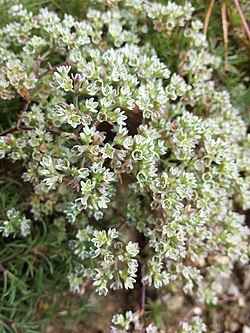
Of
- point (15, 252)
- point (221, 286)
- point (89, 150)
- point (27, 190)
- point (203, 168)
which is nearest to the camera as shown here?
point (89, 150)

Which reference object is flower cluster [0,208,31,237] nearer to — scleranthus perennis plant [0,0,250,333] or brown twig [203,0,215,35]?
scleranthus perennis plant [0,0,250,333]

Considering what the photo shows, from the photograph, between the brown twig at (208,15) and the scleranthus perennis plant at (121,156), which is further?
the brown twig at (208,15)

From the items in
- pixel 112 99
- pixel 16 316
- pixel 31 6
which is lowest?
pixel 16 316

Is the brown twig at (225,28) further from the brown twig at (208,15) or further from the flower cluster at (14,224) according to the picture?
the flower cluster at (14,224)

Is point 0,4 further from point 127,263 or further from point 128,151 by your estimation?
point 127,263

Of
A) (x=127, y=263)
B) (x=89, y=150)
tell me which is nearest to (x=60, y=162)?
(x=89, y=150)

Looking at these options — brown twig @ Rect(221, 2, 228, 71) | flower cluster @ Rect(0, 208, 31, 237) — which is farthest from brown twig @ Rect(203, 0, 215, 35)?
flower cluster @ Rect(0, 208, 31, 237)

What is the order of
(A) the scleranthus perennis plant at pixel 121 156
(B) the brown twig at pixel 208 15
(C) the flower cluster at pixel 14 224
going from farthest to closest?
(B) the brown twig at pixel 208 15 → (C) the flower cluster at pixel 14 224 → (A) the scleranthus perennis plant at pixel 121 156

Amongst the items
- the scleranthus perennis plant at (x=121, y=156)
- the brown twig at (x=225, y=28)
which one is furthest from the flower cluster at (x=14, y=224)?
the brown twig at (x=225, y=28)

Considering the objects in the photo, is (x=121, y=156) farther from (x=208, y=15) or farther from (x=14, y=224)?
(x=208, y=15)
